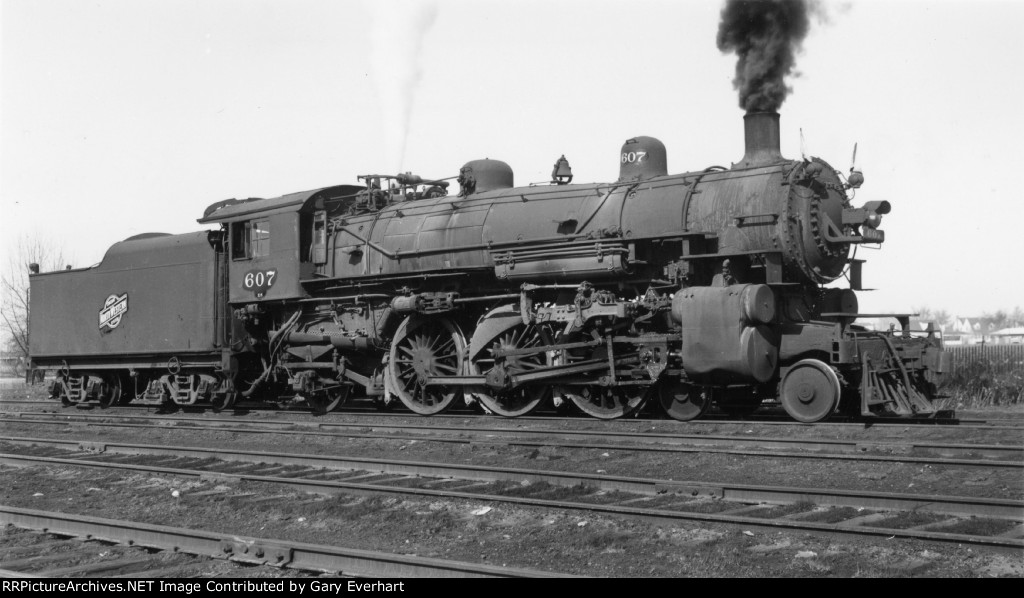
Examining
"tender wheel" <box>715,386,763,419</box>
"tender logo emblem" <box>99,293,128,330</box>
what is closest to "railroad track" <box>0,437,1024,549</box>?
"tender wheel" <box>715,386,763,419</box>

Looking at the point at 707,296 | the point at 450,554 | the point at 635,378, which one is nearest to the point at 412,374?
the point at 635,378

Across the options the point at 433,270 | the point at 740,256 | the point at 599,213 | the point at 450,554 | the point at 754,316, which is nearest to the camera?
the point at 450,554

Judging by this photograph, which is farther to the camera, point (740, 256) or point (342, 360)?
point (342, 360)

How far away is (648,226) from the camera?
1288cm

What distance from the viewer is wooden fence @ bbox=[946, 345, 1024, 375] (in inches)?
733

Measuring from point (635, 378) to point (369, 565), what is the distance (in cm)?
765

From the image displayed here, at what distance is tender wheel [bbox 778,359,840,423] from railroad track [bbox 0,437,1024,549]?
417 cm

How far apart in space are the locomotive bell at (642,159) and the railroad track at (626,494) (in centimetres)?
619

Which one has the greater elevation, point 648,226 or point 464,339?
point 648,226

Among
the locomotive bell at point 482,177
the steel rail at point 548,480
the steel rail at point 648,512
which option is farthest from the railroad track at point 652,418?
the steel rail at point 648,512

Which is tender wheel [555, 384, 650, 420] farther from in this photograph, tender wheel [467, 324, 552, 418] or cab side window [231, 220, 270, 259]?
cab side window [231, 220, 270, 259]

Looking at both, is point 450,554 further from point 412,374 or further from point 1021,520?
point 412,374

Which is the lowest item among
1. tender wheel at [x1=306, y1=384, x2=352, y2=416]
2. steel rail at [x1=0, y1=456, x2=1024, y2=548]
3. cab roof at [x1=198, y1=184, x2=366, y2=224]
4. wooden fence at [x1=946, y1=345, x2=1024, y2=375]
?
steel rail at [x1=0, y1=456, x2=1024, y2=548]

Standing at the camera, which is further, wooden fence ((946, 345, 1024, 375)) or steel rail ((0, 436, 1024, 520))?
wooden fence ((946, 345, 1024, 375))
